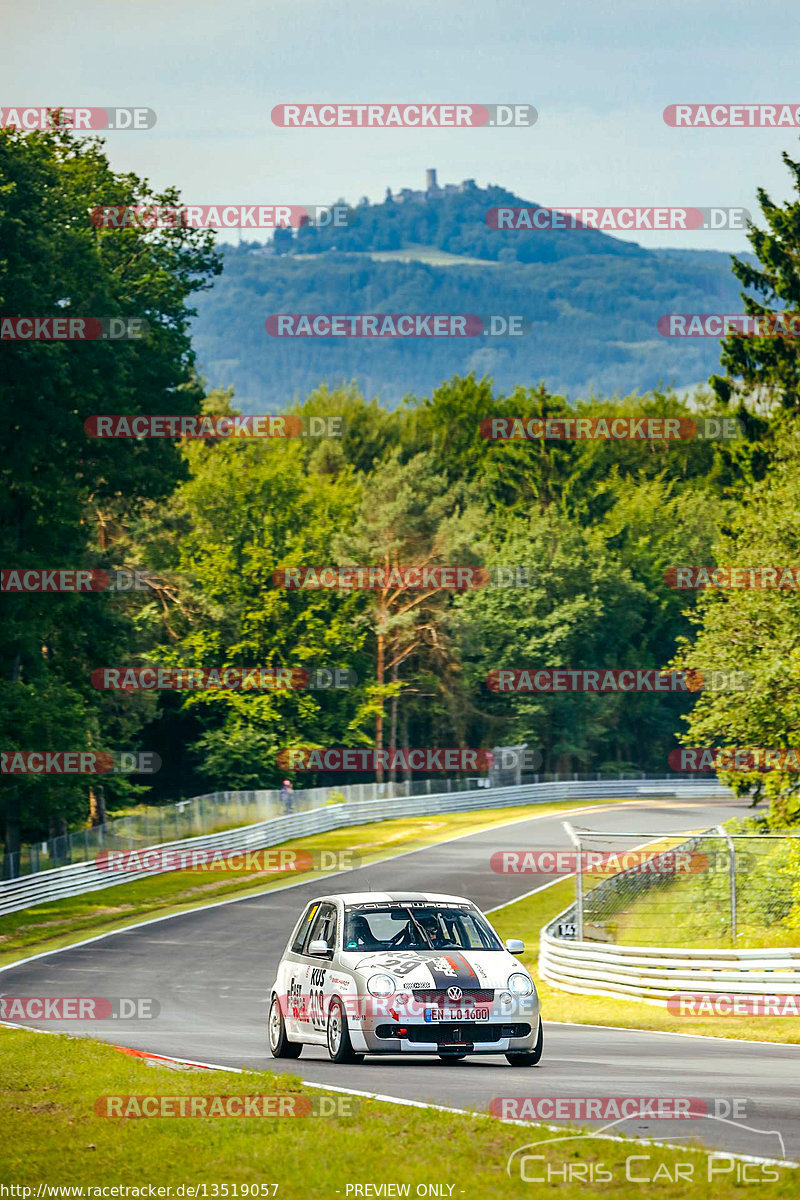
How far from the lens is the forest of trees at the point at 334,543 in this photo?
3966 centimetres

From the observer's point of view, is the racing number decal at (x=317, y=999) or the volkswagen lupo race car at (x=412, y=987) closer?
the volkswagen lupo race car at (x=412, y=987)

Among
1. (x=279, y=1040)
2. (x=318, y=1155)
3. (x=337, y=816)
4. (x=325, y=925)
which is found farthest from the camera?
(x=337, y=816)

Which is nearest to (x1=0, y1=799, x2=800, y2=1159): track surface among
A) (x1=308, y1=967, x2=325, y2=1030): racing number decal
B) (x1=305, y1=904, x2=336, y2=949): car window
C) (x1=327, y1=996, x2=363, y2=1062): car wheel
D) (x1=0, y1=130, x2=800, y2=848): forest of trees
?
(x1=327, y1=996, x2=363, y2=1062): car wheel

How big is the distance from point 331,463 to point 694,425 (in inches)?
991

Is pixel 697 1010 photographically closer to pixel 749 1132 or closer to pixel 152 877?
pixel 749 1132

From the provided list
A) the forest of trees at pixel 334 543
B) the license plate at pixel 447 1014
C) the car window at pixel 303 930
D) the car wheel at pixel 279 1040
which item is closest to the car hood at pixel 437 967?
the license plate at pixel 447 1014

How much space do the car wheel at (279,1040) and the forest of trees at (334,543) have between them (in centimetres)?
2029

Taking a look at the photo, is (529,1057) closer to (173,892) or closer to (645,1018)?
(645,1018)

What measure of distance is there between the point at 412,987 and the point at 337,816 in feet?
157

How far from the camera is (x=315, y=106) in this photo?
32.1m

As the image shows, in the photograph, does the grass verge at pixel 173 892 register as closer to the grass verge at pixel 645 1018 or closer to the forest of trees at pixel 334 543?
the forest of trees at pixel 334 543

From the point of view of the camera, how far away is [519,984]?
14070 mm

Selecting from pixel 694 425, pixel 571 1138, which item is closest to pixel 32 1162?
pixel 571 1138

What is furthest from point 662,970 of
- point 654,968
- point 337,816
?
point 337,816
